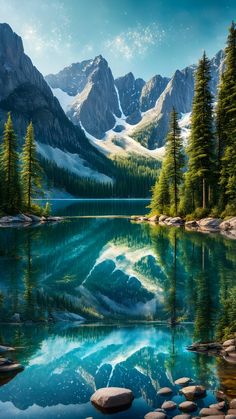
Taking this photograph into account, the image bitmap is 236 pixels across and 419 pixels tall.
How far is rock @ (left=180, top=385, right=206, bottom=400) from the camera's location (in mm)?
8227

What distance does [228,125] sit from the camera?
46.5 metres

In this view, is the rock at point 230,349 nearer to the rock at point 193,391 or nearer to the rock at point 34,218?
the rock at point 193,391

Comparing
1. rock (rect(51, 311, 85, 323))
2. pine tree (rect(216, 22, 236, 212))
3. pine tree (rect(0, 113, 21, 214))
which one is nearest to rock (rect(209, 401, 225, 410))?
rock (rect(51, 311, 85, 323))

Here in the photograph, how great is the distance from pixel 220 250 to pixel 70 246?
12.1m

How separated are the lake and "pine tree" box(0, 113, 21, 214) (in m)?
27.7

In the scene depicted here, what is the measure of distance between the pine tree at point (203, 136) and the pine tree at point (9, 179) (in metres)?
24.8

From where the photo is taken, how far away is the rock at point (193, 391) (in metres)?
8.23

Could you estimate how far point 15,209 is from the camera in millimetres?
56812

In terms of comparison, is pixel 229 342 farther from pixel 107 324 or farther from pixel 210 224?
pixel 210 224

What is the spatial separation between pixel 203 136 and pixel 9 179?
1092 inches

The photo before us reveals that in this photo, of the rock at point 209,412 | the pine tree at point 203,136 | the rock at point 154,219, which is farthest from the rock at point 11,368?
the rock at point 154,219

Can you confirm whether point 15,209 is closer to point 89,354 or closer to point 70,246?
point 70,246

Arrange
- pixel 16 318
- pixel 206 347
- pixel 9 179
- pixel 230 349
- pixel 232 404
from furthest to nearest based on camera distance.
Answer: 1. pixel 9 179
2. pixel 16 318
3. pixel 206 347
4. pixel 230 349
5. pixel 232 404

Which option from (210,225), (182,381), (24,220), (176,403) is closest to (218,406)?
(176,403)
